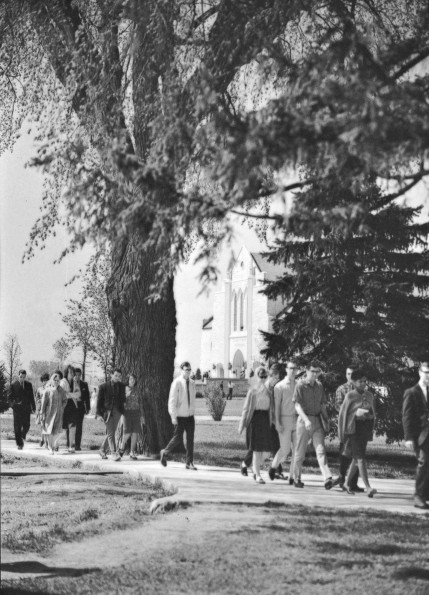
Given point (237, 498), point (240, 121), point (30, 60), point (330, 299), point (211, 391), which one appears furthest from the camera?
point (211, 391)

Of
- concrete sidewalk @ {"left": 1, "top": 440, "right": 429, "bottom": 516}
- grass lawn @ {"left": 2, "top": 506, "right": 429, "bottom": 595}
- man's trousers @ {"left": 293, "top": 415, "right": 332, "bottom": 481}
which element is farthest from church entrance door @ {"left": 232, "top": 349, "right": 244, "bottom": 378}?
grass lawn @ {"left": 2, "top": 506, "right": 429, "bottom": 595}

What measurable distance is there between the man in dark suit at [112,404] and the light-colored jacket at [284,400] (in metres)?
4.32

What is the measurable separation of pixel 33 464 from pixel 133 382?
7.71 ft

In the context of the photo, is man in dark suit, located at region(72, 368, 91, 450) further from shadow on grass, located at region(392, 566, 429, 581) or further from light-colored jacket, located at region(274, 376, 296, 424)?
shadow on grass, located at region(392, 566, 429, 581)

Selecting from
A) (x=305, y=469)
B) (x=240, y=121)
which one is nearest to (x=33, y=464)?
(x=305, y=469)

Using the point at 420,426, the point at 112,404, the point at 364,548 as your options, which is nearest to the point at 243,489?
the point at 420,426

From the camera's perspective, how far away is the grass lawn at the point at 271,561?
7125 mm

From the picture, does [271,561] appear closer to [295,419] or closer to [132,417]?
[295,419]

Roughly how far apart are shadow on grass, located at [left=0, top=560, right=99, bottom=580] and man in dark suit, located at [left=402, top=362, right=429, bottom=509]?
5.18m

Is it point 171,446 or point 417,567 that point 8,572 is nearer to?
point 417,567

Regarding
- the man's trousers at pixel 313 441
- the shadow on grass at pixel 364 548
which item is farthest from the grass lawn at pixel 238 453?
the shadow on grass at pixel 364 548

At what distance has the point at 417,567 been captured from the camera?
7.85 meters

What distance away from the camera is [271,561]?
313 inches

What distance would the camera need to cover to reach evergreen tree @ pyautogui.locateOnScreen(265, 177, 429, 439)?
2019 cm
